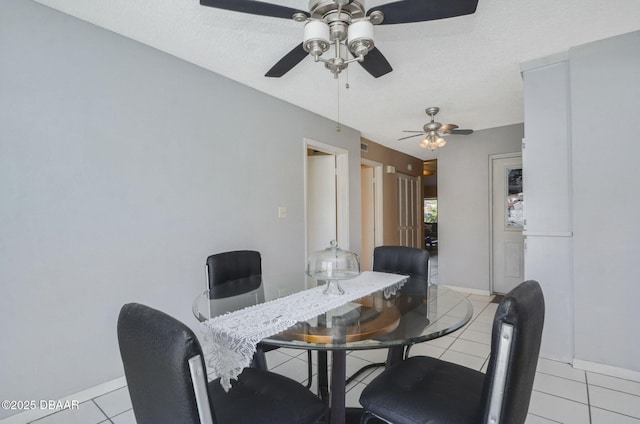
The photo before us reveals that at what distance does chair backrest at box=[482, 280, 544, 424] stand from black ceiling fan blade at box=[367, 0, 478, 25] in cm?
123

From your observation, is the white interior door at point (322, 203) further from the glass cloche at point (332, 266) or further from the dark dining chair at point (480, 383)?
the dark dining chair at point (480, 383)

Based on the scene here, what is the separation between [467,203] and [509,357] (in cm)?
419

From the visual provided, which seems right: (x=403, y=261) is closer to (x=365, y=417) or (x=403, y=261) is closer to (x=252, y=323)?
(x=365, y=417)

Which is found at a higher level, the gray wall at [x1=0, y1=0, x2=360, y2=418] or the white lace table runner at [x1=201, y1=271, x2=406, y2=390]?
the gray wall at [x1=0, y1=0, x2=360, y2=418]

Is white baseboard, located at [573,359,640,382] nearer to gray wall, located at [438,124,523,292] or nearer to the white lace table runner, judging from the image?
the white lace table runner

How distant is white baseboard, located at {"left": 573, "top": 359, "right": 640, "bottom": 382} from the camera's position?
217 cm

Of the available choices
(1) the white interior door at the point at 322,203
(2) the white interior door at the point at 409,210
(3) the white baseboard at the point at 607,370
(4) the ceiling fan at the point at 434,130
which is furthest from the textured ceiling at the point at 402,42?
(2) the white interior door at the point at 409,210

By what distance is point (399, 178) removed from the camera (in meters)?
6.12

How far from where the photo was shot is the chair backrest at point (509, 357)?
86 centimetres

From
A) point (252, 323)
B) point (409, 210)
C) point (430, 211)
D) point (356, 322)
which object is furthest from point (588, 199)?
point (430, 211)

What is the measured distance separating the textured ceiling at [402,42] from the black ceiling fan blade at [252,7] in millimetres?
407

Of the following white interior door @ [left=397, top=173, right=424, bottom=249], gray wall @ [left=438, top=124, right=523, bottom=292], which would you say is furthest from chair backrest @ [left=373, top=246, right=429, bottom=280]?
Answer: white interior door @ [left=397, top=173, right=424, bottom=249]

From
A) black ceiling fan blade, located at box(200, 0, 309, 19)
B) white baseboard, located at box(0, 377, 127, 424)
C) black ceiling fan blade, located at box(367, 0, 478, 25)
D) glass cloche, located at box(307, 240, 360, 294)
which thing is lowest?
white baseboard, located at box(0, 377, 127, 424)

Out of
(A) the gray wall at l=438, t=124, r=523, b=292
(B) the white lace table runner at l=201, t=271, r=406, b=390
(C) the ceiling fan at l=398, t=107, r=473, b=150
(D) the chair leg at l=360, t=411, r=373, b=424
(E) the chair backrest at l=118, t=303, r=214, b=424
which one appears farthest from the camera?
(A) the gray wall at l=438, t=124, r=523, b=292
